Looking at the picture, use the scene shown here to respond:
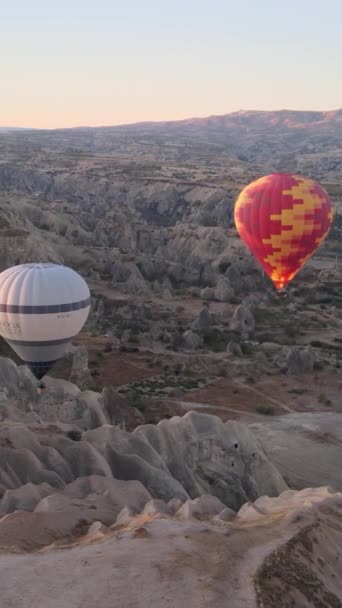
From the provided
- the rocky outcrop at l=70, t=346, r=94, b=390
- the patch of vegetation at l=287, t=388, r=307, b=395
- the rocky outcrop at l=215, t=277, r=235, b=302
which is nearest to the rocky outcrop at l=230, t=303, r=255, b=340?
the rocky outcrop at l=215, t=277, r=235, b=302

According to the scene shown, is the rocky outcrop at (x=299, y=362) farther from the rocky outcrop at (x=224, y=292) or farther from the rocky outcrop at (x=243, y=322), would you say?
the rocky outcrop at (x=224, y=292)

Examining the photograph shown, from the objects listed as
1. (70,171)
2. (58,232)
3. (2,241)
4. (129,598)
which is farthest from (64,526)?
(70,171)

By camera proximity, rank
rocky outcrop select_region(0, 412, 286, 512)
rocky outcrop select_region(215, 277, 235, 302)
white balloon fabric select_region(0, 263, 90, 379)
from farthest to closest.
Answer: rocky outcrop select_region(215, 277, 235, 302) → white balloon fabric select_region(0, 263, 90, 379) → rocky outcrop select_region(0, 412, 286, 512)

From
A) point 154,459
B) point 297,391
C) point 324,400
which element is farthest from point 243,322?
point 154,459

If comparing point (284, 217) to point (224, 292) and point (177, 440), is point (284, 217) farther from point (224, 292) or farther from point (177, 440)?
point (224, 292)

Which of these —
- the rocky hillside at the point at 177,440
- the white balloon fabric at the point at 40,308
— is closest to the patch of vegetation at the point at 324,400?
the rocky hillside at the point at 177,440

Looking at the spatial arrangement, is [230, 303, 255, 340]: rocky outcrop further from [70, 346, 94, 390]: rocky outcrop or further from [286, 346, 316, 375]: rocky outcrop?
[70, 346, 94, 390]: rocky outcrop

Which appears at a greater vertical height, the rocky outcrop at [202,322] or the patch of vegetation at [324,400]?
the rocky outcrop at [202,322]
